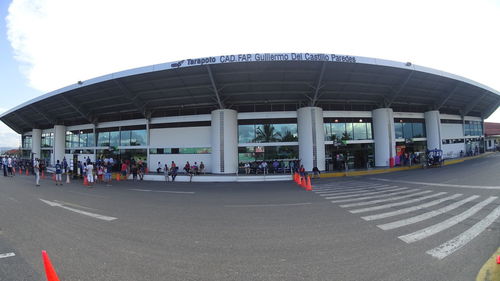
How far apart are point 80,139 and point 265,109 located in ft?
89.2

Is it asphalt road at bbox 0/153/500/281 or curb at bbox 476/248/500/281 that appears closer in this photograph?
curb at bbox 476/248/500/281

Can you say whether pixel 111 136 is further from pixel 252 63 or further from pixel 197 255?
pixel 197 255

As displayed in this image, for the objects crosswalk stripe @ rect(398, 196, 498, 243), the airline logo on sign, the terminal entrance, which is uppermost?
the airline logo on sign

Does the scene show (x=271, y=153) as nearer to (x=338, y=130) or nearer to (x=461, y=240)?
(x=338, y=130)

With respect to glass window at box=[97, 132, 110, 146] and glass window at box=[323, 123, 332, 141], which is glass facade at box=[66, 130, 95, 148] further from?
glass window at box=[323, 123, 332, 141]

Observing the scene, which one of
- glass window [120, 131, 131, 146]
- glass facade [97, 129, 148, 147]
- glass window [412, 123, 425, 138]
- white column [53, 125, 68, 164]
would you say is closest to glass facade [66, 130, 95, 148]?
white column [53, 125, 68, 164]

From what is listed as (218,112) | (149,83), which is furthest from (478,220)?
(149,83)

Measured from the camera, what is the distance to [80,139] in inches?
1106

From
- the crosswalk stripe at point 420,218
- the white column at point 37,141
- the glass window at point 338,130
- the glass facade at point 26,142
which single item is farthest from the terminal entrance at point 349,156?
the glass facade at point 26,142

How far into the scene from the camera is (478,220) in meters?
5.39

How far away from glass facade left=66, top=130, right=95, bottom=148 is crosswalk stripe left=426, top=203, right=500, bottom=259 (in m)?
33.7

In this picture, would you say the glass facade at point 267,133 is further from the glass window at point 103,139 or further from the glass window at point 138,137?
the glass window at point 103,139

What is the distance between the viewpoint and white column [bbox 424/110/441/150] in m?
25.3

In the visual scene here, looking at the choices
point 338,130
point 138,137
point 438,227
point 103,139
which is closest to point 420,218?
point 438,227
